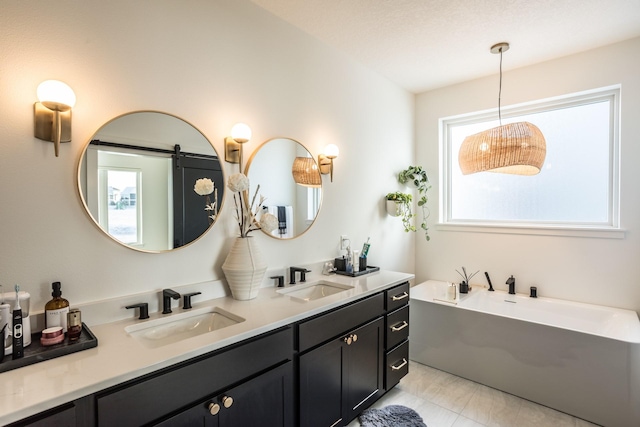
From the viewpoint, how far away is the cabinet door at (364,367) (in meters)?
1.98

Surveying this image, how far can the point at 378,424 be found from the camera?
212cm

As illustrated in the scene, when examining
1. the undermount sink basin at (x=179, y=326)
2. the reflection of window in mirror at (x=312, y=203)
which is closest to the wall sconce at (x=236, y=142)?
the reflection of window in mirror at (x=312, y=203)

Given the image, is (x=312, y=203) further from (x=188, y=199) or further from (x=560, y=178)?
(x=560, y=178)

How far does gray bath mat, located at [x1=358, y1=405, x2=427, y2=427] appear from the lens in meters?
2.13

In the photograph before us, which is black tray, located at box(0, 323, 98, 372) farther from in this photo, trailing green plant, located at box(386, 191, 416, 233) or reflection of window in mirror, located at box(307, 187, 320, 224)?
trailing green plant, located at box(386, 191, 416, 233)

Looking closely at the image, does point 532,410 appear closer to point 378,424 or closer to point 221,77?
point 378,424

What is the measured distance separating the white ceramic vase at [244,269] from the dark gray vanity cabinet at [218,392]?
1.28 ft

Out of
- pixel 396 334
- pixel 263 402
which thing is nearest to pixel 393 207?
pixel 396 334

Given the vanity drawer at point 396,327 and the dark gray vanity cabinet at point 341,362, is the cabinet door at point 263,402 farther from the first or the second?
the vanity drawer at point 396,327

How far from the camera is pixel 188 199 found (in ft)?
5.78

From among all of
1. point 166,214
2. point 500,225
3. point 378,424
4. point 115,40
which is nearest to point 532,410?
point 378,424

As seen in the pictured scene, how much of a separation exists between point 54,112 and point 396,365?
2490 mm

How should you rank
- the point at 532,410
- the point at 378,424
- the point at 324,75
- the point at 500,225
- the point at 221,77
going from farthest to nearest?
the point at 500,225, the point at 324,75, the point at 532,410, the point at 378,424, the point at 221,77

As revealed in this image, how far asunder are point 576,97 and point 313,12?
2.42 metres
